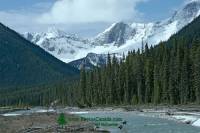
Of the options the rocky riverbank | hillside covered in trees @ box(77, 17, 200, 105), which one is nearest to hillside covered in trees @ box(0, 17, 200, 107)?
hillside covered in trees @ box(77, 17, 200, 105)

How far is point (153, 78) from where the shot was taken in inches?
6191

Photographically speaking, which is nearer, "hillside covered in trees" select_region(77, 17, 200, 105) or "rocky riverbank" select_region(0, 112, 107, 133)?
"rocky riverbank" select_region(0, 112, 107, 133)

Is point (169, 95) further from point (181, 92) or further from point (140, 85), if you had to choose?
point (140, 85)

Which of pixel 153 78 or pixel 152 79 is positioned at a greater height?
pixel 153 78

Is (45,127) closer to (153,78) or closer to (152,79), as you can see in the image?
(153,78)

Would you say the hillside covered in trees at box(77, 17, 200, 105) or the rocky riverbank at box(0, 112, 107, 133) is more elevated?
the hillside covered in trees at box(77, 17, 200, 105)

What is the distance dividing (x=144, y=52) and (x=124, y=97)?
16.2 metres

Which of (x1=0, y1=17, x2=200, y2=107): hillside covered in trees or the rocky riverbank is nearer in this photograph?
the rocky riverbank

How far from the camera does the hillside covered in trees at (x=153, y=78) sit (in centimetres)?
13662

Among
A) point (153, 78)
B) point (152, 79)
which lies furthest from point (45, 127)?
point (152, 79)

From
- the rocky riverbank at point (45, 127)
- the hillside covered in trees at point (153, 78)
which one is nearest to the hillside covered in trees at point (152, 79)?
the hillside covered in trees at point (153, 78)

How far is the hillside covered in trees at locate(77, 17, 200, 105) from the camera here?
136625 millimetres

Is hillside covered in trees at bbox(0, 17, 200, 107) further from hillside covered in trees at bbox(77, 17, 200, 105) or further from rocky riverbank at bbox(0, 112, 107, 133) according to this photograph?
rocky riverbank at bbox(0, 112, 107, 133)

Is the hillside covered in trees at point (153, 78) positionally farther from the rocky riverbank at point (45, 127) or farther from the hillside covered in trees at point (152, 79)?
the rocky riverbank at point (45, 127)
